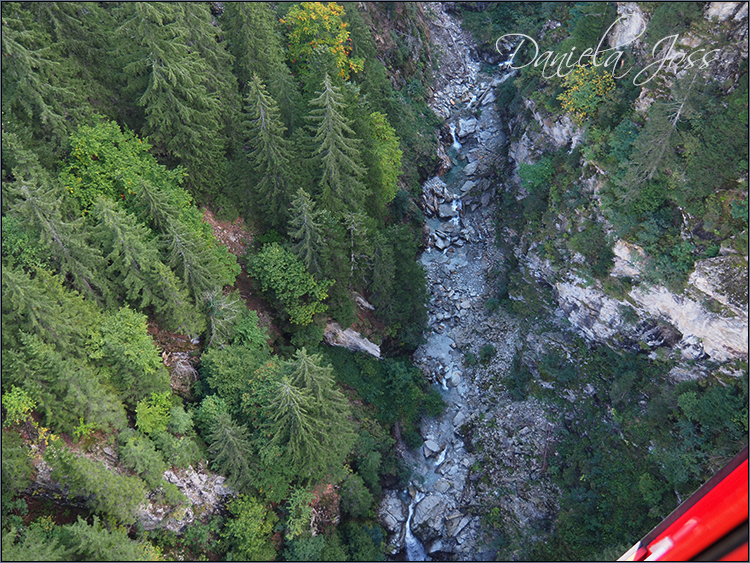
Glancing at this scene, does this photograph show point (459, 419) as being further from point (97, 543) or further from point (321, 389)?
point (97, 543)

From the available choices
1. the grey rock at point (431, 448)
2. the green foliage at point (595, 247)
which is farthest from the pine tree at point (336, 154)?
the grey rock at point (431, 448)

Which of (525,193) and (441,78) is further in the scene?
(441,78)

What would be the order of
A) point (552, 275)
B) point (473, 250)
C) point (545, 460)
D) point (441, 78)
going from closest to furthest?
point (545, 460)
point (552, 275)
point (473, 250)
point (441, 78)

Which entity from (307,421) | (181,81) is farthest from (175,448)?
(181,81)

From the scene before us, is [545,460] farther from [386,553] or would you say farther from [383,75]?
[383,75]

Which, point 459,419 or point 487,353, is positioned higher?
point 487,353

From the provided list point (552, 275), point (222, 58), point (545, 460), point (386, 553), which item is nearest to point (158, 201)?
point (222, 58)

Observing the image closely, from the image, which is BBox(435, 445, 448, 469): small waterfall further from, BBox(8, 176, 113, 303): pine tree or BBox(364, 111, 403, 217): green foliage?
BBox(8, 176, 113, 303): pine tree
